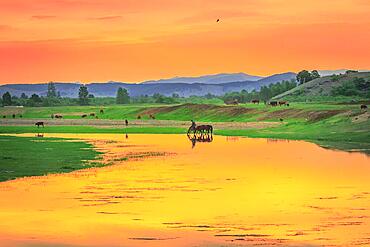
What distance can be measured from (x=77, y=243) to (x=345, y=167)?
26393 mm

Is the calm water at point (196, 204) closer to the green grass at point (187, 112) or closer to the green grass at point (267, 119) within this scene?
the green grass at point (267, 119)

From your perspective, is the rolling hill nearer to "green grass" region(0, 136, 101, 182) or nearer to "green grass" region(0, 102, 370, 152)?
"green grass" region(0, 102, 370, 152)

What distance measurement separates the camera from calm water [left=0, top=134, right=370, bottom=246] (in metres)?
26.2

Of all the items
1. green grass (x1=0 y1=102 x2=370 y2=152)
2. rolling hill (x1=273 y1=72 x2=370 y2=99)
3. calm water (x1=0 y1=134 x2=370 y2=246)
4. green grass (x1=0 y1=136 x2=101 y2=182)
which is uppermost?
rolling hill (x1=273 y1=72 x2=370 y2=99)

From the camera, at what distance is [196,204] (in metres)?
33.4

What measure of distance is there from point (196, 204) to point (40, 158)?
2386cm

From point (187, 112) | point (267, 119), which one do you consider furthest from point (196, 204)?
point (187, 112)

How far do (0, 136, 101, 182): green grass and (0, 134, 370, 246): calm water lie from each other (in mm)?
2037

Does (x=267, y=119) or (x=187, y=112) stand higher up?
(x=187, y=112)

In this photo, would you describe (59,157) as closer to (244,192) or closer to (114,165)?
(114,165)

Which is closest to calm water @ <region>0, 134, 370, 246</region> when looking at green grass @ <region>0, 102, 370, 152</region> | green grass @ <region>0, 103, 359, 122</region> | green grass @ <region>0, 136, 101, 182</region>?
green grass @ <region>0, 136, 101, 182</region>

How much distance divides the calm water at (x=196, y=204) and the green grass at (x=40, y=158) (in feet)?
6.68

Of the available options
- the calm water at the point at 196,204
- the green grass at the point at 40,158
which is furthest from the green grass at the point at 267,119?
the calm water at the point at 196,204

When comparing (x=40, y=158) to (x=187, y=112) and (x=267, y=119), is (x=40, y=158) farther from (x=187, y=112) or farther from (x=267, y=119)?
(x=187, y=112)
